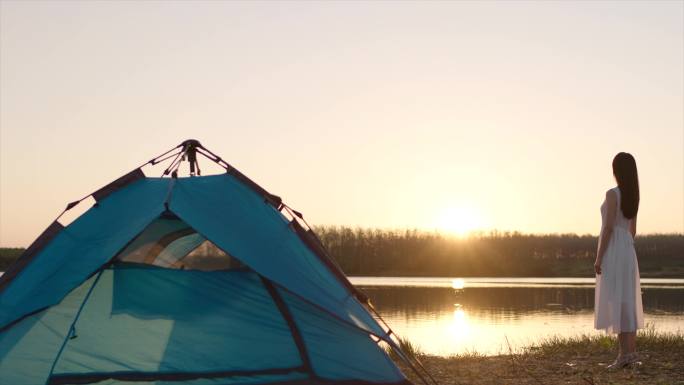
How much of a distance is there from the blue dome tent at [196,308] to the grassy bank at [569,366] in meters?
1.79

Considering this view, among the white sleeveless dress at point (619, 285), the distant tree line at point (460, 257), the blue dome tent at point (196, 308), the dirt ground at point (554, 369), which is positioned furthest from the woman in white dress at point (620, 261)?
the distant tree line at point (460, 257)

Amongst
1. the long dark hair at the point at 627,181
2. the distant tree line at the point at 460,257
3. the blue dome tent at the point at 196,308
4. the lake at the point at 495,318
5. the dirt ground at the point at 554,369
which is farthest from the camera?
the distant tree line at the point at 460,257

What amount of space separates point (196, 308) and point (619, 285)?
4.34m

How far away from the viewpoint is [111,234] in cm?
683

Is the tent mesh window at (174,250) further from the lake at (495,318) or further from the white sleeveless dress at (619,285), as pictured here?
the lake at (495,318)

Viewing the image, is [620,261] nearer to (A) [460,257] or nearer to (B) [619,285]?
(B) [619,285]

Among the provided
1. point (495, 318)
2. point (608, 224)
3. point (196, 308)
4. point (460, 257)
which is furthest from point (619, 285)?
point (460, 257)

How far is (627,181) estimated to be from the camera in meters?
8.10

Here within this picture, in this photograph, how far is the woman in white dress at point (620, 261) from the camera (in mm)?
8141

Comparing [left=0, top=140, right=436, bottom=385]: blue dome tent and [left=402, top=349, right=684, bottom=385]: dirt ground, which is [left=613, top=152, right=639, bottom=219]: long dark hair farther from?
[left=0, top=140, right=436, bottom=385]: blue dome tent

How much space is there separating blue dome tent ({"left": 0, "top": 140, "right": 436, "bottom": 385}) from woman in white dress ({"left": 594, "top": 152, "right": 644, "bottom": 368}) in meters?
2.54

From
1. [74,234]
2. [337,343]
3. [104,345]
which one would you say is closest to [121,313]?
[104,345]

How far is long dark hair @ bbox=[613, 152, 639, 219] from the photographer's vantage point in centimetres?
812

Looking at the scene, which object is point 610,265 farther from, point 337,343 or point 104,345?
point 104,345
